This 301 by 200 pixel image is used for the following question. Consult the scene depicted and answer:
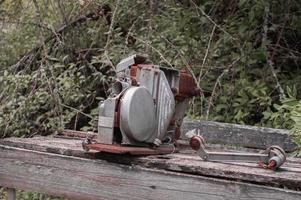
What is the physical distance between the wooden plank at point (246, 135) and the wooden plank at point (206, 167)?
0.46 m

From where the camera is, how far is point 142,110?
6.94 feet

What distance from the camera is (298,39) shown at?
4859 mm

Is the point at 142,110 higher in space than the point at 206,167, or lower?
higher

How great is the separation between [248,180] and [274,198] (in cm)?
12

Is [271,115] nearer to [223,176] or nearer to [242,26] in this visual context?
[242,26]

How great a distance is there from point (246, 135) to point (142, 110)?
3.03 feet

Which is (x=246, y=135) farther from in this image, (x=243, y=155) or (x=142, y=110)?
(x=142, y=110)

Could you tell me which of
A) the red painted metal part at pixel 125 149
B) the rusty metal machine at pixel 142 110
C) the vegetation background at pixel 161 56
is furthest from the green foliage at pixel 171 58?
the red painted metal part at pixel 125 149

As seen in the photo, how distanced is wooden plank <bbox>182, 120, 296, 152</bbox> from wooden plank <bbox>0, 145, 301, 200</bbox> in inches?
37.1

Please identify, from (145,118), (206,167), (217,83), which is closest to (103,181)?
(145,118)

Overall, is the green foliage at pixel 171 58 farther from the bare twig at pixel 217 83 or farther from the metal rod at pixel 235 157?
the metal rod at pixel 235 157

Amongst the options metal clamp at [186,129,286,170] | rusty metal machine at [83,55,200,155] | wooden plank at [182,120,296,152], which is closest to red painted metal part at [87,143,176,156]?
rusty metal machine at [83,55,200,155]

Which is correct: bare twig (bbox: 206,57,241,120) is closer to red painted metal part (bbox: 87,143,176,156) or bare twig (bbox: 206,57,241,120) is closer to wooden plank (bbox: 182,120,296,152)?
wooden plank (bbox: 182,120,296,152)

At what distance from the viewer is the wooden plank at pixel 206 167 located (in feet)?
5.84
